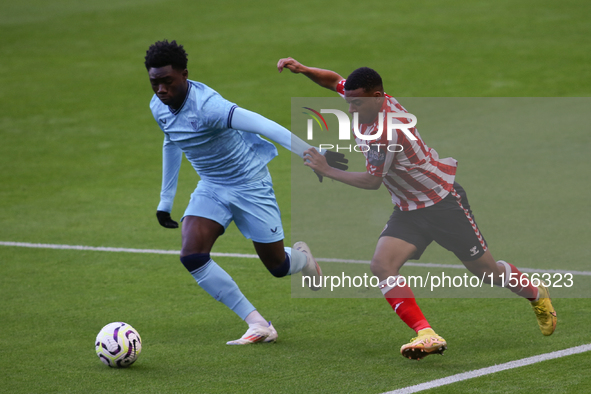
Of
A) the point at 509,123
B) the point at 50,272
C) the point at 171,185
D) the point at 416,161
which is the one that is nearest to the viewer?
the point at 416,161

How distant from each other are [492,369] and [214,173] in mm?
2659

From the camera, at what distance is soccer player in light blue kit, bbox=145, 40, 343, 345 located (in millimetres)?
6000

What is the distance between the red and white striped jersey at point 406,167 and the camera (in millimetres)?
5582

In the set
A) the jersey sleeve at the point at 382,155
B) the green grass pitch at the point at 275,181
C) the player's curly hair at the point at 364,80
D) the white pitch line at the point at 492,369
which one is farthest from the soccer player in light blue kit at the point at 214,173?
the white pitch line at the point at 492,369

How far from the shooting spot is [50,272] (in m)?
8.84

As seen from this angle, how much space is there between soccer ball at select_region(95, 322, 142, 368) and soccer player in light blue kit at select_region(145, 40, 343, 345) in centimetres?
74

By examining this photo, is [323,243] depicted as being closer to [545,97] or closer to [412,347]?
[412,347]

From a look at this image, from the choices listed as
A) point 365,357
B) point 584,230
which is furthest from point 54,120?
point 365,357

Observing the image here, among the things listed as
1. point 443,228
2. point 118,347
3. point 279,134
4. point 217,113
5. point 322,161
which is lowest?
point 118,347

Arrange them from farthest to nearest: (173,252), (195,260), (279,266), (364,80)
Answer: (173,252), (279,266), (195,260), (364,80)

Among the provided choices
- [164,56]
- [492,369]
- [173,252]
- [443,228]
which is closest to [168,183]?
[164,56]

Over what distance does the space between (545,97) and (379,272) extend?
12728 mm

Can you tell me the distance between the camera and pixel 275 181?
13.2 meters

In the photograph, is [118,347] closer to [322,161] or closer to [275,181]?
[322,161]
